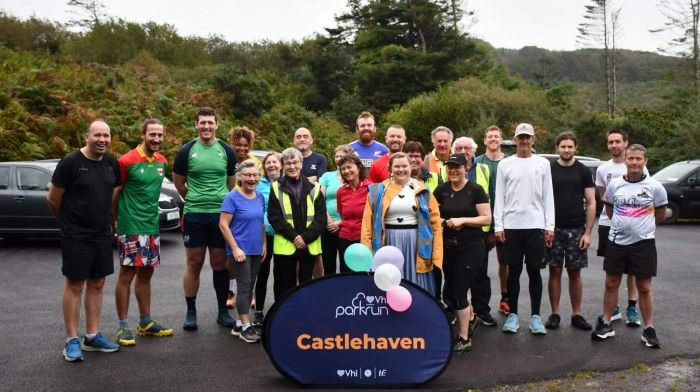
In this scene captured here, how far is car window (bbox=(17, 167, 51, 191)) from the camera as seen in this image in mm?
12203

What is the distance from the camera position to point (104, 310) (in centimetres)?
734

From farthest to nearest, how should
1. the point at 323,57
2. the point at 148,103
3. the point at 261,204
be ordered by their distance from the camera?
the point at 323,57
the point at 148,103
the point at 261,204

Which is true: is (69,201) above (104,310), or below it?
above

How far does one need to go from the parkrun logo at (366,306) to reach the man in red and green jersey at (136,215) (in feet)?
7.19

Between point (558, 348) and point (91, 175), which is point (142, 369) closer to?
point (91, 175)

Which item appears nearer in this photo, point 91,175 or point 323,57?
point 91,175

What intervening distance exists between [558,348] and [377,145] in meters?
2.86

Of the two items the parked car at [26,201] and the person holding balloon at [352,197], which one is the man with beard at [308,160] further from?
the parked car at [26,201]

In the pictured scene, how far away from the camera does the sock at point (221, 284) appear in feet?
21.3

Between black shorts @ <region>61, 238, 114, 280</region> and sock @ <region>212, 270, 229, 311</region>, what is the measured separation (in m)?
1.18

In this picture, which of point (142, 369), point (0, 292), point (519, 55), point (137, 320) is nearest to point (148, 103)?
point (0, 292)

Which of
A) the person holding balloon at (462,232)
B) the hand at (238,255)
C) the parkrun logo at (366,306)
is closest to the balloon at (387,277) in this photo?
the parkrun logo at (366,306)

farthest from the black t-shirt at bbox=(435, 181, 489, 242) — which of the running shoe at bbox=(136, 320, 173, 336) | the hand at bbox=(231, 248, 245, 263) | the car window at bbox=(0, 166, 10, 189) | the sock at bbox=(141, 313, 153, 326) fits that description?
the car window at bbox=(0, 166, 10, 189)

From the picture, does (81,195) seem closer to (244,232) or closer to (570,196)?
(244,232)
